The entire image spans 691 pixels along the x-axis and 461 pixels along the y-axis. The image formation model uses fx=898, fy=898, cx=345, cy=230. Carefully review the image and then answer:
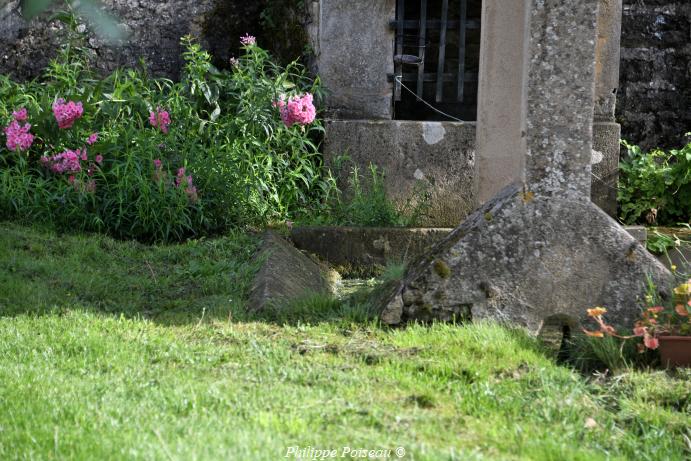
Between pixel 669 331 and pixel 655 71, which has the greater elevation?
pixel 655 71

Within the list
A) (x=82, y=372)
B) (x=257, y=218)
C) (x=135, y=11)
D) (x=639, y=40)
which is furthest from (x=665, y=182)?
(x=82, y=372)

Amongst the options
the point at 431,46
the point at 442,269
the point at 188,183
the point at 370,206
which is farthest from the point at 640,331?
the point at 431,46

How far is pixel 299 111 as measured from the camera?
6500 millimetres

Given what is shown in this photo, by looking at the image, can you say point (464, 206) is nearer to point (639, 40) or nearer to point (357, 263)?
point (357, 263)

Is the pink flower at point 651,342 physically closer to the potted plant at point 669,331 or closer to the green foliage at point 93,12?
the potted plant at point 669,331

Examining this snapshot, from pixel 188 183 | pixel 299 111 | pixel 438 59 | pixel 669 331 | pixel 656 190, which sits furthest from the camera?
pixel 438 59

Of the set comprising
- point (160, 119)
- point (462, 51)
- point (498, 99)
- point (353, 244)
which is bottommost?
point (353, 244)

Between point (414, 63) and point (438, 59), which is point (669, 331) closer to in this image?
point (414, 63)

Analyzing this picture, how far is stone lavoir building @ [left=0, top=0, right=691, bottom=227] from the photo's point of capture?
617cm

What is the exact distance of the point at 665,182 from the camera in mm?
6910

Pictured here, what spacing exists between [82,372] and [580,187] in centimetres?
244

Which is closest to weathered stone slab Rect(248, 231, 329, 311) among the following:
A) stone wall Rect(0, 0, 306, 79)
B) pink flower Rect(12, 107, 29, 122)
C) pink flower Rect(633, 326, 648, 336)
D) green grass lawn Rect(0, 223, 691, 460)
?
green grass lawn Rect(0, 223, 691, 460)

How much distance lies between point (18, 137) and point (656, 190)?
188 inches

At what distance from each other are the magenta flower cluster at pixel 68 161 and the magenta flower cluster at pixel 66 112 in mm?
208
